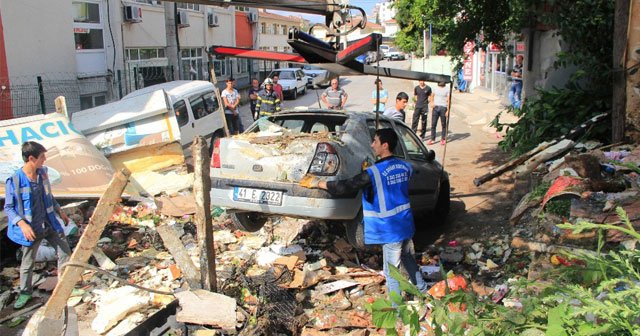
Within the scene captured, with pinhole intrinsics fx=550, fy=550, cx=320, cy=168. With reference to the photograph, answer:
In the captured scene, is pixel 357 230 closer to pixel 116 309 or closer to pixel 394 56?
pixel 116 309

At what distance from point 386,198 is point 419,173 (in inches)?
88.1

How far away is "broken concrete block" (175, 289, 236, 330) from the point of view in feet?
13.3

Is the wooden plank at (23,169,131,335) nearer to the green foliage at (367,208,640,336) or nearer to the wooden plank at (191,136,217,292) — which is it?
the wooden plank at (191,136,217,292)

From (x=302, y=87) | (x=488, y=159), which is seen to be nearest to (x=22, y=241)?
(x=488, y=159)

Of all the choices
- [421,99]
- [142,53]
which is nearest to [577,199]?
[421,99]

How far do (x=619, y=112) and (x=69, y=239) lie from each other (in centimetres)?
738

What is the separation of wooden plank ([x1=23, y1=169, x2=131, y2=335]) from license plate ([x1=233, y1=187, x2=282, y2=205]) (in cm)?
237

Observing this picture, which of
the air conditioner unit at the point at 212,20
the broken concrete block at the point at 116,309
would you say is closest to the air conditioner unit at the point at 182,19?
the air conditioner unit at the point at 212,20

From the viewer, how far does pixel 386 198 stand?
15.9 feet

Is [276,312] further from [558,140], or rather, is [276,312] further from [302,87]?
[302,87]

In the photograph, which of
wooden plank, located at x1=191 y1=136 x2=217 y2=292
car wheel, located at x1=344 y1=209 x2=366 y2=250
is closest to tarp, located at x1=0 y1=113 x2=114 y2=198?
car wheel, located at x1=344 y1=209 x2=366 y2=250

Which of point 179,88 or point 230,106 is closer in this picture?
point 179,88

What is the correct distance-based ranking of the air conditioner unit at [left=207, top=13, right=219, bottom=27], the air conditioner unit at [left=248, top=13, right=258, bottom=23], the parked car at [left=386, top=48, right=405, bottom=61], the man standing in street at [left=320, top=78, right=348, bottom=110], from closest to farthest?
the man standing in street at [left=320, top=78, right=348, bottom=110]
the air conditioner unit at [left=207, top=13, right=219, bottom=27]
the air conditioner unit at [left=248, top=13, right=258, bottom=23]
the parked car at [left=386, top=48, right=405, bottom=61]

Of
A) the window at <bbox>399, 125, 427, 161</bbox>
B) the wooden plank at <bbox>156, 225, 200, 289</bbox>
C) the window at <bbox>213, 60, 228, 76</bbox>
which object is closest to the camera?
the wooden plank at <bbox>156, 225, 200, 289</bbox>
